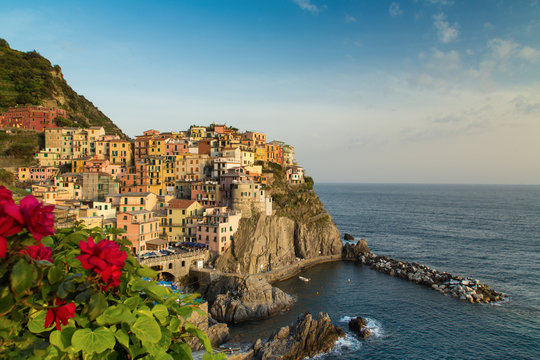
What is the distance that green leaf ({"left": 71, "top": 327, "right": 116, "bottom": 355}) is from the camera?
12.0 ft

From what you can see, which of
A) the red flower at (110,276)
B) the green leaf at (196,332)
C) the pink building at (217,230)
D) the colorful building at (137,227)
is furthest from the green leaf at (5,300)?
the pink building at (217,230)

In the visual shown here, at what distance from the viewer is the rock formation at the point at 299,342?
2986 cm

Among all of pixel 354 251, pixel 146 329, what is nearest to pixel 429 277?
pixel 354 251

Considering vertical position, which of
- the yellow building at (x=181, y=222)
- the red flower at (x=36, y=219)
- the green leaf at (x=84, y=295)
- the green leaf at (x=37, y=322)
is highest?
the red flower at (x=36, y=219)

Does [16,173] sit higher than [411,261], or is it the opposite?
[16,173]

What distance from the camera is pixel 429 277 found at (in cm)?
5209

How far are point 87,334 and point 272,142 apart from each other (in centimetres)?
9050

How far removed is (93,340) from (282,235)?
58857 mm

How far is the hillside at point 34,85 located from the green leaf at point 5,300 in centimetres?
9734

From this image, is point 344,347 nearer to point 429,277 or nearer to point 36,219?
point 429,277

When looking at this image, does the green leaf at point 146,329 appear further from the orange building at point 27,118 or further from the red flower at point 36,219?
the orange building at point 27,118

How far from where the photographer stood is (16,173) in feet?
214

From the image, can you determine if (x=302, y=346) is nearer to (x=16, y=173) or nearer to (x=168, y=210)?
(x=168, y=210)

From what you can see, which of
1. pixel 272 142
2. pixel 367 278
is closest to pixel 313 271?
pixel 367 278
